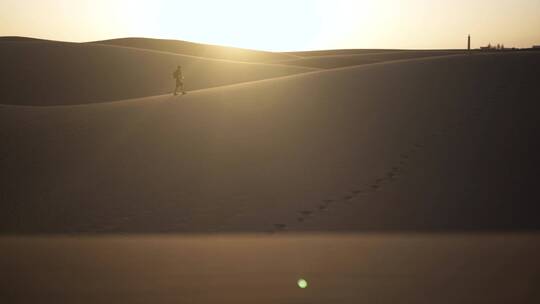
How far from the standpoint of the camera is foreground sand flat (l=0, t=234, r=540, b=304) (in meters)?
4.95

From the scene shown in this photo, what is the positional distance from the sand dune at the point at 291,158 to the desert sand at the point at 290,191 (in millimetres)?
55

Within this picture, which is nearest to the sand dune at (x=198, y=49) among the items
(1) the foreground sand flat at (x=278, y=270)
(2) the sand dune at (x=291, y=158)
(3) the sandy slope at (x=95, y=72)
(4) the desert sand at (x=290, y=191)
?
(3) the sandy slope at (x=95, y=72)

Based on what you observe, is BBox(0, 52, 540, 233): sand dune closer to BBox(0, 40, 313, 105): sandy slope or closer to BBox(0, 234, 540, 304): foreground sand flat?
BBox(0, 234, 540, 304): foreground sand flat

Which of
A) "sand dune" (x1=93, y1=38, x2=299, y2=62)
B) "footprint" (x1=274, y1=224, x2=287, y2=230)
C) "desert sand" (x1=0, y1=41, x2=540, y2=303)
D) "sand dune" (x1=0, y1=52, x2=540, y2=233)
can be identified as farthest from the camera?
"sand dune" (x1=93, y1=38, x2=299, y2=62)

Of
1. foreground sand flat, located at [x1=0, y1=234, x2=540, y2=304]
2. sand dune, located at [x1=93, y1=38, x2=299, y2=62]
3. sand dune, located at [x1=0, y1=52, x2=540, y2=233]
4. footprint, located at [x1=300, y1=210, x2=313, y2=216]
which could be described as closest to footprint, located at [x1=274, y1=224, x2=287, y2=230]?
sand dune, located at [x1=0, y1=52, x2=540, y2=233]

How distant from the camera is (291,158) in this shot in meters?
12.4

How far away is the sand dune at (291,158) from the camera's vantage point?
30.2ft

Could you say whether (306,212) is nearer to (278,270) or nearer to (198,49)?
(278,270)

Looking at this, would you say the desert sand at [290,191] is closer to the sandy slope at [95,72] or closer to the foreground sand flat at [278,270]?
the foreground sand flat at [278,270]

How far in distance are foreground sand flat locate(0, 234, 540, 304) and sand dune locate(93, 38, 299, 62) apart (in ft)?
263

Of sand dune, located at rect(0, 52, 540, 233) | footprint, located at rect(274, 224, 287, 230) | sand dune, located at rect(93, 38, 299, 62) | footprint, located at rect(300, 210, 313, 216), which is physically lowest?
footprint, located at rect(274, 224, 287, 230)

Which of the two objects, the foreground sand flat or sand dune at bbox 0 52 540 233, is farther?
sand dune at bbox 0 52 540 233

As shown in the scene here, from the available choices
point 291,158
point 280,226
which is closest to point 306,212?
point 280,226

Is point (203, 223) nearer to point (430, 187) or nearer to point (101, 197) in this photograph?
point (101, 197)
